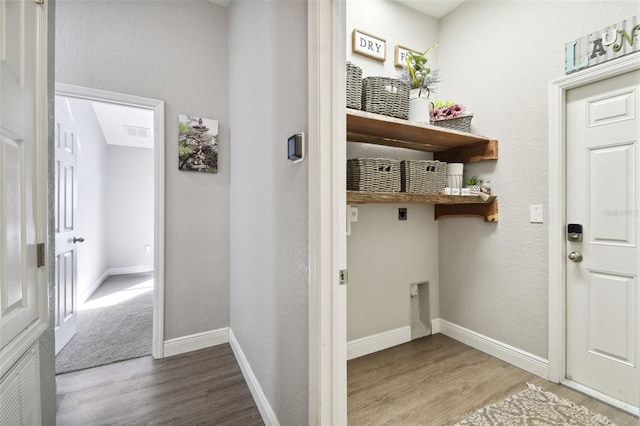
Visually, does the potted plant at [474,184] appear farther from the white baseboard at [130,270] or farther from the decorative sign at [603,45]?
the white baseboard at [130,270]

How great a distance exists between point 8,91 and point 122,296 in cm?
381

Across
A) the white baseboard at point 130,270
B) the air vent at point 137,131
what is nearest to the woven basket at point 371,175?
the air vent at point 137,131

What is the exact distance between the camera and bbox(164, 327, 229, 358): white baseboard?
92.0 inches

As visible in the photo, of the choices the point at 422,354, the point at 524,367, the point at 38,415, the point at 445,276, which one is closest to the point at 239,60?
the point at 38,415

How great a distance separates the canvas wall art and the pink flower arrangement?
6.08 ft

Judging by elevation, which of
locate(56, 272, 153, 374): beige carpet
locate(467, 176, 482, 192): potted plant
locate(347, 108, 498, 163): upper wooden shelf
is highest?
locate(347, 108, 498, 163): upper wooden shelf

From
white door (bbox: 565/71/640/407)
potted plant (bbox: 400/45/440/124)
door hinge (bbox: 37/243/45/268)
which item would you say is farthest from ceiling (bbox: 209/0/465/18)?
door hinge (bbox: 37/243/45/268)

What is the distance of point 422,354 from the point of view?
2.32m

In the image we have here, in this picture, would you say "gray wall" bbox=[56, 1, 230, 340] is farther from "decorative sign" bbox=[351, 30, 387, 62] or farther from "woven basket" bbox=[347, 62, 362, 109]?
"woven basket" bbox=[347, 62, 362, 109]

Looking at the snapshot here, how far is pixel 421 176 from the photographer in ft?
6.61

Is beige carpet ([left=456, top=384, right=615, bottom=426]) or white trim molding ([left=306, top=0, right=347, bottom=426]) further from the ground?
white trim molding ([left=306, top=0, right=347, bottom=426])

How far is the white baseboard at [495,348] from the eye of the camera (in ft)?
6.68

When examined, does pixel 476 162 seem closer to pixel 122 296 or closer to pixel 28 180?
pixel 28 180

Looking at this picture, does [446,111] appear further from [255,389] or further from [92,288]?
[92,288]
